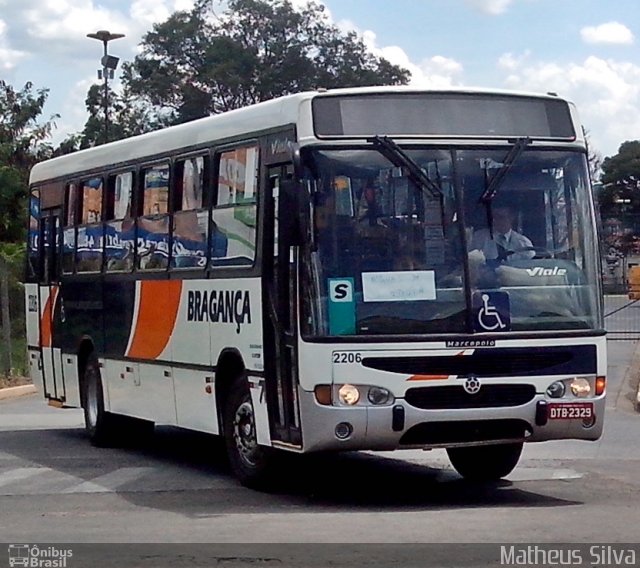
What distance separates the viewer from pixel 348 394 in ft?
35.9

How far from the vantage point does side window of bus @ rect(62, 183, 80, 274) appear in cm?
1697

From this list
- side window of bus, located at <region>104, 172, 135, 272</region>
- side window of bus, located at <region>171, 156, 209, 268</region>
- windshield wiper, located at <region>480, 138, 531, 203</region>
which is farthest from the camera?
side window of bus, located at <region>104, 172, 135, 272</region>

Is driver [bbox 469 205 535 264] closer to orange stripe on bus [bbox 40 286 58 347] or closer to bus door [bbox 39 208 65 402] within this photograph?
bus door [bbox 39 208 65 402]

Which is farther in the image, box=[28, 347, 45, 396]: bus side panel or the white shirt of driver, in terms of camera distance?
Answer: box=[28, 347, 45, 396]: bus side panel

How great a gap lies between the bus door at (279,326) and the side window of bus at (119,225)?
356 cm

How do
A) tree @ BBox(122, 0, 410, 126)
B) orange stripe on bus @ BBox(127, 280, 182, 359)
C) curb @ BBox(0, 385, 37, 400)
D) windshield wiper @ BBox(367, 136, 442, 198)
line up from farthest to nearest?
tree @ BBox(122, 0, 410, 126) → curb @ BBox(0, 385, 37, 400) → orange stripe on bus @ BBox(127, 280, 182, 359) → windshield wiper @ BBox(367, 136, 442, 198)

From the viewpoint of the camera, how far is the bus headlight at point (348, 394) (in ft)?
35.8

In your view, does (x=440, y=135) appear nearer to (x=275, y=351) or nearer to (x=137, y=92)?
(x=275, y=351)

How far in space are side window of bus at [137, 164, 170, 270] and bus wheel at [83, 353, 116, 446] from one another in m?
2.12

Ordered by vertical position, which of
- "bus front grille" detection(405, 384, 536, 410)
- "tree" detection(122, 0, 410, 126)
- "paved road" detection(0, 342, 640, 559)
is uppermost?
"tree" detection(122, 0, 410, 126)

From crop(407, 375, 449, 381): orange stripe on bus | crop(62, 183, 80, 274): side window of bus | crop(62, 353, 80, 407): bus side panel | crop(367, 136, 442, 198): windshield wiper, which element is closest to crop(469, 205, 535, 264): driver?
crop(367, 136, 442, 198): windshield wiper

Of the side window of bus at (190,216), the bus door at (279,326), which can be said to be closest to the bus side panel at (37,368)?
the side window of bus at (190,216)

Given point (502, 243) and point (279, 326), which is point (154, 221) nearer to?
point (279, 326)
